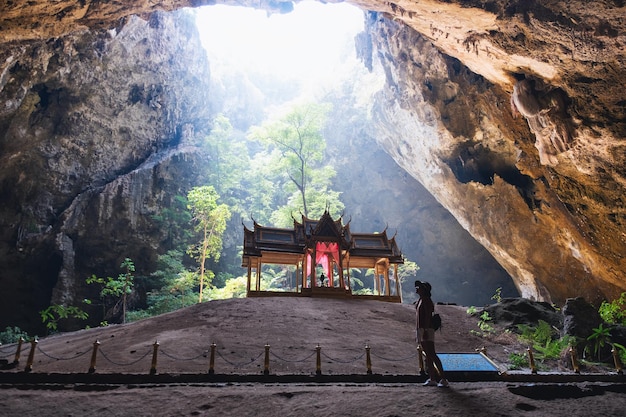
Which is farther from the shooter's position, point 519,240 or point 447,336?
point 519,240

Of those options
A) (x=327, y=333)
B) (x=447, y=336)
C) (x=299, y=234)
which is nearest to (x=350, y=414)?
(x=327, y=333)

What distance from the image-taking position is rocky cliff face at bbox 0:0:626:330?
1214cm

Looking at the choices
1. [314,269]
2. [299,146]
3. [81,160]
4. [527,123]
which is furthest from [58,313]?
[527,123]

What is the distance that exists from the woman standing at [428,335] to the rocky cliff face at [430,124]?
1002 centimetres

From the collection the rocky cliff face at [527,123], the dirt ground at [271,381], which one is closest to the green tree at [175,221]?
the dirt ground at [271,381]

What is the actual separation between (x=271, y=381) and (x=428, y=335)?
2955mm

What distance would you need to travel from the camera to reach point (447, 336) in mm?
12234

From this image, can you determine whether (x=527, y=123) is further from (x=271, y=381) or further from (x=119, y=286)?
(x=119, y=286)

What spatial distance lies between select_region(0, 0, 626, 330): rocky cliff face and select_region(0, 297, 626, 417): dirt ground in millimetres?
7135

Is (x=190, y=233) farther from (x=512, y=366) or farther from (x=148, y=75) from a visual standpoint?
(x=512, y=366)

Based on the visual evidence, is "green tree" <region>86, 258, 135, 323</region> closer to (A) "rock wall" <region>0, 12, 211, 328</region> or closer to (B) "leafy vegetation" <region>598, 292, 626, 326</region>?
(A) "rock wall" <region>0, 12, 211, 328</region>

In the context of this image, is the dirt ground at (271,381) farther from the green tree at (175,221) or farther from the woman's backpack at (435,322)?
the green tree at (175,221)

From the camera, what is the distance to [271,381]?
266 inches

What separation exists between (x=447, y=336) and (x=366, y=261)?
28.4 ft
